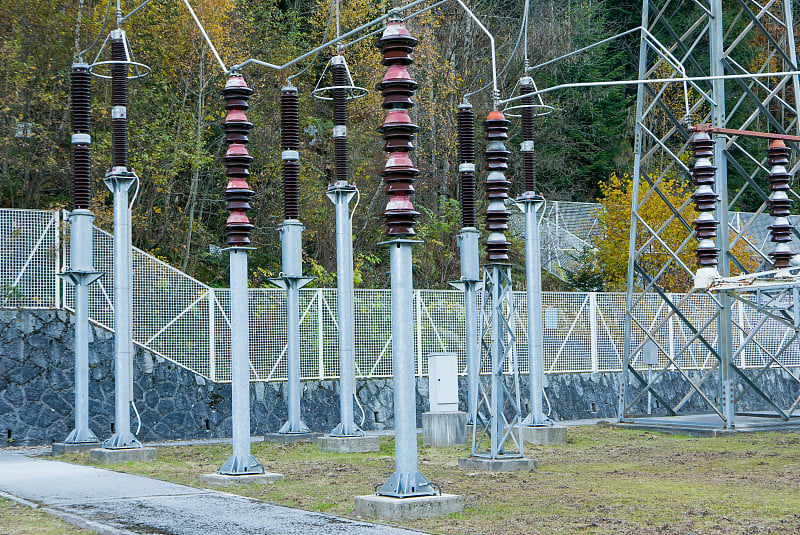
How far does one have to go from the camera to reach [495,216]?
14.5m

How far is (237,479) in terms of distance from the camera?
498 inches

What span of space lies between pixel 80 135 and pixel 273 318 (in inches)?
263

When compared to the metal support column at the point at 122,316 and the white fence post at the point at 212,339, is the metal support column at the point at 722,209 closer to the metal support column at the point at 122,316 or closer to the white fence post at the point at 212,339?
the white fence post at the point at 212,339

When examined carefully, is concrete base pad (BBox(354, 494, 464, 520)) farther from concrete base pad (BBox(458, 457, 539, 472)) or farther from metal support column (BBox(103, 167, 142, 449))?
metal support column (BBox(103, 167, 142, 449))

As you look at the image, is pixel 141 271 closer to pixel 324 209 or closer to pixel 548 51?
pixel 324 209

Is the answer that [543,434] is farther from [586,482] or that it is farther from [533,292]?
[586,482]

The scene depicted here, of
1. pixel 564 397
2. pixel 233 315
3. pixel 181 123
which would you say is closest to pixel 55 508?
pixel 233 315

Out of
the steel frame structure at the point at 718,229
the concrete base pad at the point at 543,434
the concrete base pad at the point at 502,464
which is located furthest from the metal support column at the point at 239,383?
the concrete base pad at the point at 543,434

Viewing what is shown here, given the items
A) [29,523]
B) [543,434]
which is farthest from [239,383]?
[543,434]

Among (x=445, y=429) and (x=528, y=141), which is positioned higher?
(x=528, y=141)

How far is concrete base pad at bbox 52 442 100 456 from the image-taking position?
55.0 ft

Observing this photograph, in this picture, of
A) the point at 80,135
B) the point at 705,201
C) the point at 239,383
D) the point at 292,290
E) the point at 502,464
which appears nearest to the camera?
the point at 239,383

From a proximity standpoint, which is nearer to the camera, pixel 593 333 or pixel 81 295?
pixel 81 295

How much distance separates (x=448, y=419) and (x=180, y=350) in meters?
5.82
